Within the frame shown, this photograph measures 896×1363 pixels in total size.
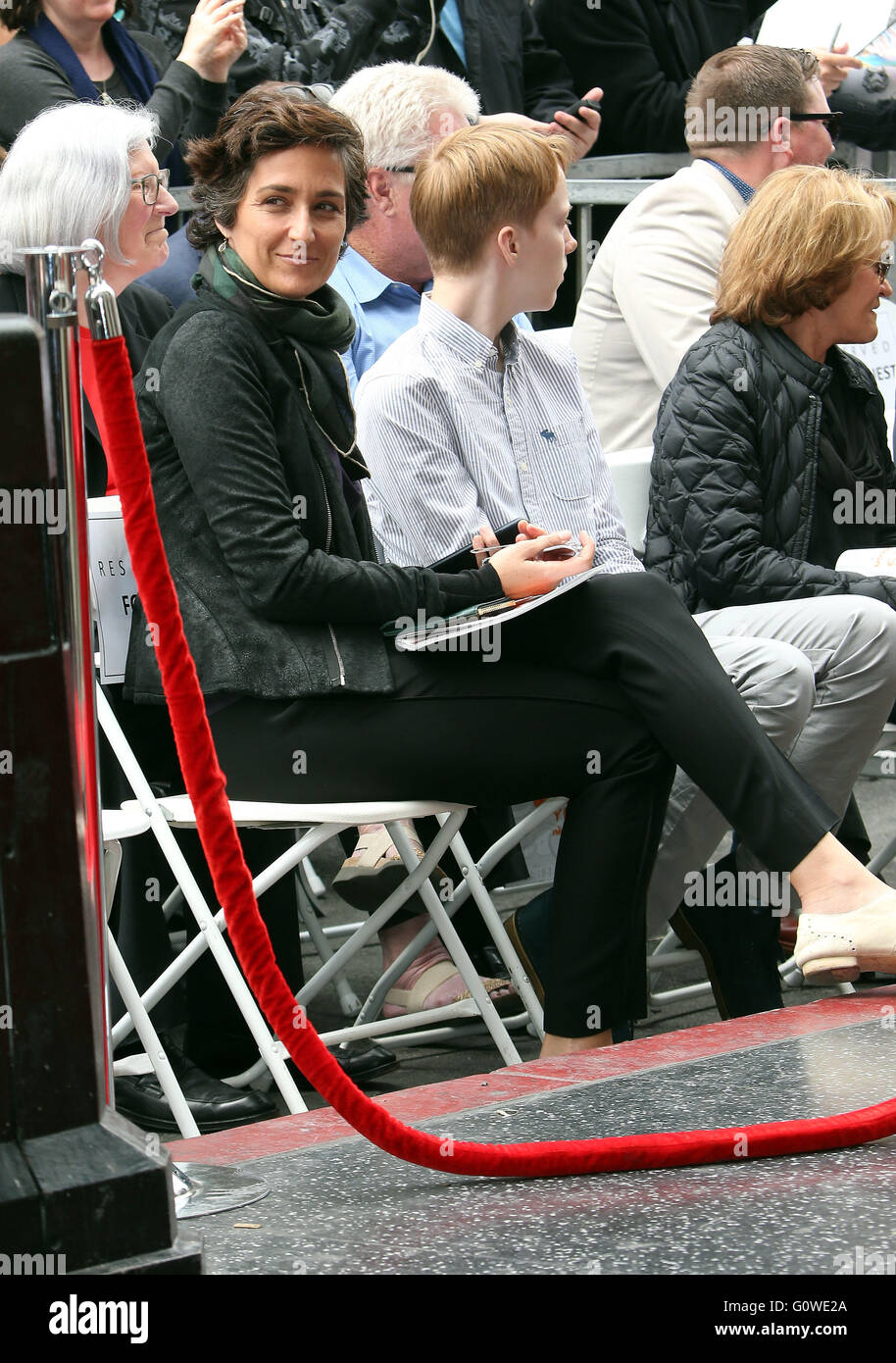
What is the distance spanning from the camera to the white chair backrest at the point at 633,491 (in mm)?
4590

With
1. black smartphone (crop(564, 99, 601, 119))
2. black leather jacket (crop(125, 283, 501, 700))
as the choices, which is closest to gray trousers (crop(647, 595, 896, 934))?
black leather jacket (crop(125, 283, 501, 700))

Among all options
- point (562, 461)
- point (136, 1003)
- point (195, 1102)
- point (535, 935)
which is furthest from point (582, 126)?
point (136, 1003)

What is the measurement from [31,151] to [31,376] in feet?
7.42

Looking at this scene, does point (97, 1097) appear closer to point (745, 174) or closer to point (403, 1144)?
point (403, 1144)

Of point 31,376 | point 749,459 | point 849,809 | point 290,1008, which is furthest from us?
point 849,809

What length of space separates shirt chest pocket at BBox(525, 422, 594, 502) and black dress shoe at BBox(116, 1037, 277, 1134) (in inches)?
56.1

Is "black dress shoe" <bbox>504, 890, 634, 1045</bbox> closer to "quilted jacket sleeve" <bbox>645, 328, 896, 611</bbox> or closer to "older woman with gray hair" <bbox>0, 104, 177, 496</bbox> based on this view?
"quilted jacket sleeve" <bbox>645, 328, 896, 611</bbox>

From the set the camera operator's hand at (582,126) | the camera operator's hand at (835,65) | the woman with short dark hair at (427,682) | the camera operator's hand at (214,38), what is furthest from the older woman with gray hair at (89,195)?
the camera operator's hand at (835,65)

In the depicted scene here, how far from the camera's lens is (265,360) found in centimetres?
348

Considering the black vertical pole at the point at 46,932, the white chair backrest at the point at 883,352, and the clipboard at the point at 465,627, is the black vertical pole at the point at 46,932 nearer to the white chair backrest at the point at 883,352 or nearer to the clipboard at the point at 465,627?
the clipboard at the point at 465,627

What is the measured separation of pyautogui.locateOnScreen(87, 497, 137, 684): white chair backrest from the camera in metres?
3.46
